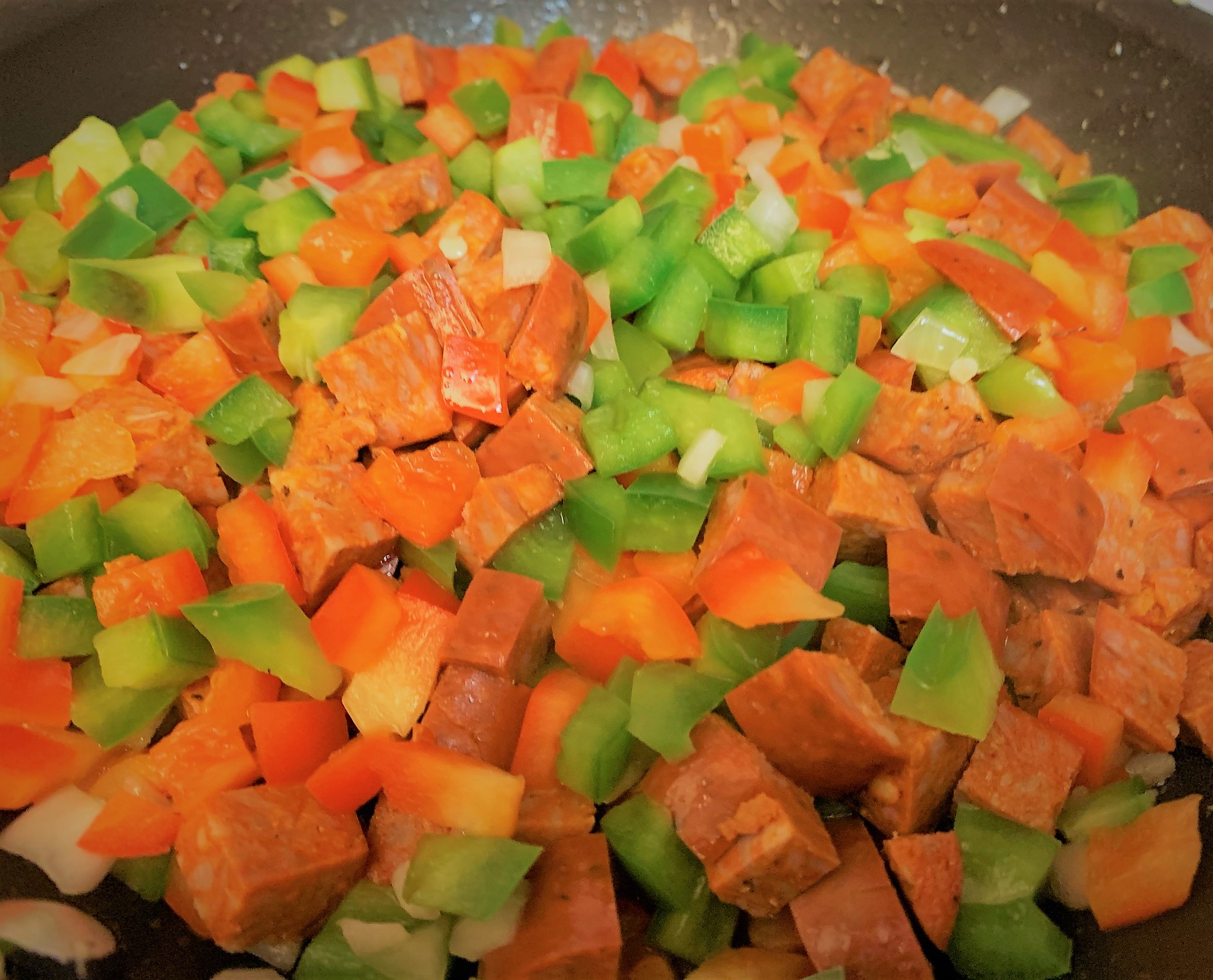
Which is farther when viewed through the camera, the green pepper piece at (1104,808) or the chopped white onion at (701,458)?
the chopped white onion at (701,458)

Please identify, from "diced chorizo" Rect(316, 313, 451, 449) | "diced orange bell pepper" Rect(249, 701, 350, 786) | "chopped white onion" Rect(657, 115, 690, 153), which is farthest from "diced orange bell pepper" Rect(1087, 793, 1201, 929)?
"chopped white onion" Rect(657, 115, 690, 153)

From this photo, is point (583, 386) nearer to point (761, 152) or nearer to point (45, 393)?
point (761, 152)

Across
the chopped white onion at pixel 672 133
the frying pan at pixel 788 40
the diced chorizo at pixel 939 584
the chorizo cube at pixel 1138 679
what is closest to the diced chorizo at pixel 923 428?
the diced chorizo at pixel 939 584

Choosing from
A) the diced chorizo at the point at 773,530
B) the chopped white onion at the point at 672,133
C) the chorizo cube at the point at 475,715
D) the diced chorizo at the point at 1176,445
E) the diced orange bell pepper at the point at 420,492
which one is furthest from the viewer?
the chopped white onion at the point at 672,133

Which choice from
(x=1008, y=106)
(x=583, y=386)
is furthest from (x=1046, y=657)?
(x=1008, y=106)

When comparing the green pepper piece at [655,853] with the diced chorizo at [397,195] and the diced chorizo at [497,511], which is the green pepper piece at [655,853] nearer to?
the diced chorizo at [497,511]

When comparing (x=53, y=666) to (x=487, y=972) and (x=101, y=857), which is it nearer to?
(x=101, y=857)
